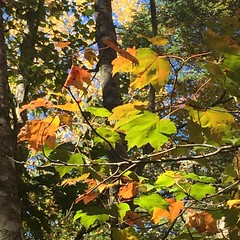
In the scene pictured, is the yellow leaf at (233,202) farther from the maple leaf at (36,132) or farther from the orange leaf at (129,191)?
the maple leaf at (36,132)

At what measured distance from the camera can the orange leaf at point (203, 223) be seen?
5.03 ft

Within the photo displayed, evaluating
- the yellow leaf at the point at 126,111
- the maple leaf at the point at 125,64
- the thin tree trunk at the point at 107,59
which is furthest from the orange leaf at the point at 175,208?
the thin tree trunk at the point at 107,59

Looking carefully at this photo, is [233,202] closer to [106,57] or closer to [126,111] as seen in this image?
[126,111]

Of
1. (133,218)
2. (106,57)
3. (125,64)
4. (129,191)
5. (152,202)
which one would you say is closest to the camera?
(125,64)

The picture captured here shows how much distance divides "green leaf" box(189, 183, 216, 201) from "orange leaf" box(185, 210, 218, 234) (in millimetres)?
140

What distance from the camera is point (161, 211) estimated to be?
1560mm

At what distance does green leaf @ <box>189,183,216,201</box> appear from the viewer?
145cm

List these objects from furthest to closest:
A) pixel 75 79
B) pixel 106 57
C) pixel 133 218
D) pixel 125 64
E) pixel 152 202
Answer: pixel 106 57 → pixel 133 218 → pixel 152 202 → pixel 125 64 → pixel 75 79

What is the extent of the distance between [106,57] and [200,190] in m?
1.84

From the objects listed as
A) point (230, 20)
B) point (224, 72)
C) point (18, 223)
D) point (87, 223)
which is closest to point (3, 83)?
point (18, 223)

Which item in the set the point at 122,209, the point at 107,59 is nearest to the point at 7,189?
the point at 122,209

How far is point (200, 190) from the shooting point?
1.47 m

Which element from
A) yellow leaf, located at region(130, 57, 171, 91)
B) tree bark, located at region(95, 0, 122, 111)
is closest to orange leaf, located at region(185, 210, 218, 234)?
yellow leaf, located at region(130, 57, 171, 91)

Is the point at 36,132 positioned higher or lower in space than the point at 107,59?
lower
